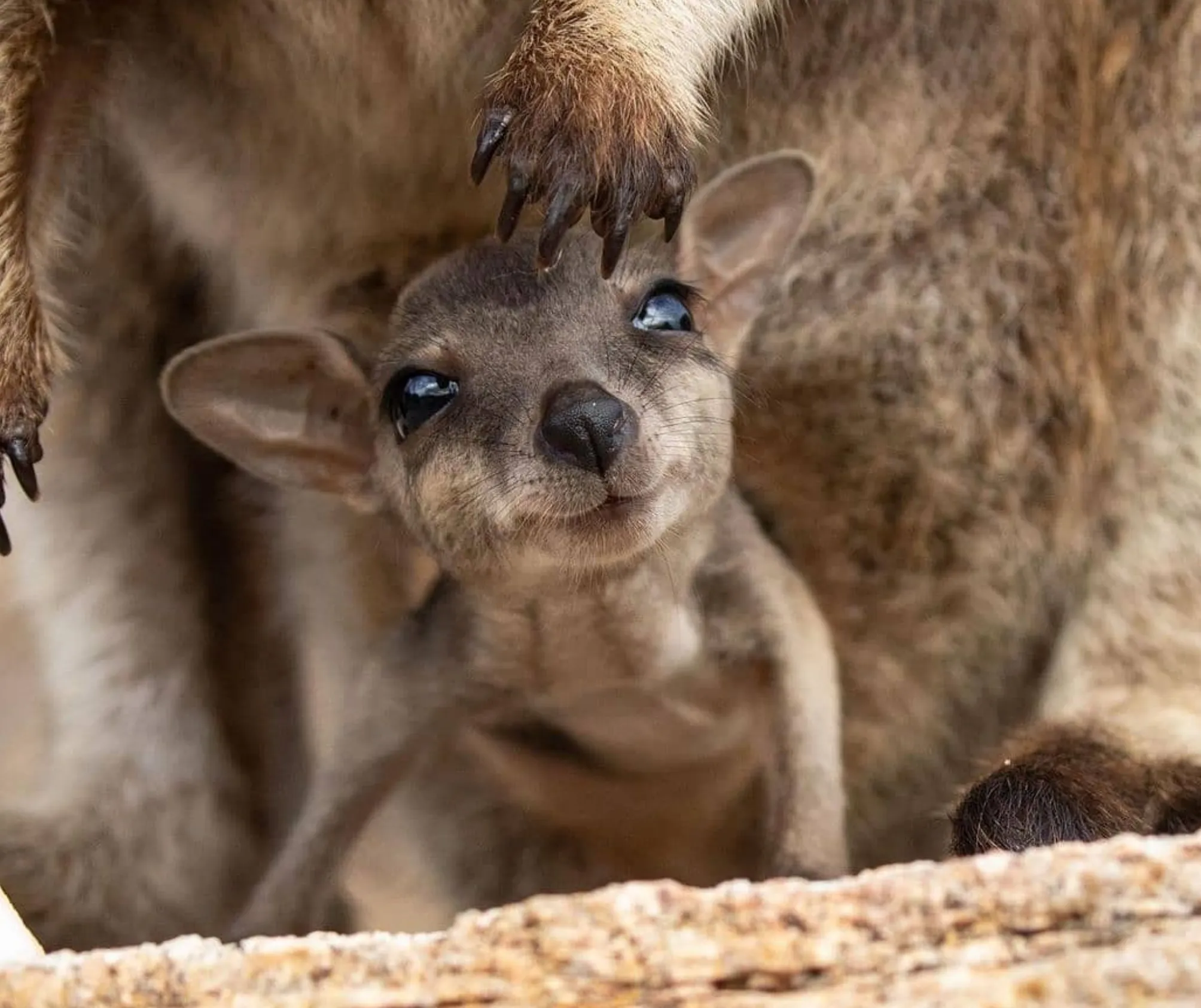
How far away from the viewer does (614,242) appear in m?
2.41

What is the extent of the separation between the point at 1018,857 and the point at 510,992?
47 centimetres

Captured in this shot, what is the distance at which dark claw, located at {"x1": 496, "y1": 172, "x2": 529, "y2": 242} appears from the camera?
2.39m

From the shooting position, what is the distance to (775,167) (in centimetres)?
276

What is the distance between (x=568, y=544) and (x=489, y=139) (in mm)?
531

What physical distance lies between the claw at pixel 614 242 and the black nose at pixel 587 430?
0.20 meters

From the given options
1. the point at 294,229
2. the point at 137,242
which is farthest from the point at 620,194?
the point at 137,242

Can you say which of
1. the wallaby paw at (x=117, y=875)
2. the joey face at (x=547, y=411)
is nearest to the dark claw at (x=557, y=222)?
the joey face at (x=547, y=411)

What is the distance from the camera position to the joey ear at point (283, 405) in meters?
2.66

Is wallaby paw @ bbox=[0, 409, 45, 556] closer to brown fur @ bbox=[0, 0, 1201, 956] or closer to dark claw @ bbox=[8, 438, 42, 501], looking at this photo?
dark claw @ bbox=[8, 438, 42, 501]

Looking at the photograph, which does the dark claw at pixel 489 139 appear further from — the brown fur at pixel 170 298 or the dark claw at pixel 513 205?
the brown fur at pixel 170 298

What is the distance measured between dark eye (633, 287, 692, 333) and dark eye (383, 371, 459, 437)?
0.89ft

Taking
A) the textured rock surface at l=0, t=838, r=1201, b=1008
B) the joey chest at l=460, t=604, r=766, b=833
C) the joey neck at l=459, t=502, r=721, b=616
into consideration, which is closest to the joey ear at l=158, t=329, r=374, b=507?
the joey neck at l=459, t=502, r=721, b=616

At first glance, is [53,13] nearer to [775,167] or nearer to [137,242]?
[137,242]

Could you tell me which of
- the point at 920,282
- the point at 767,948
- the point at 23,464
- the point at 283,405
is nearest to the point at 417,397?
the point at 283,405
